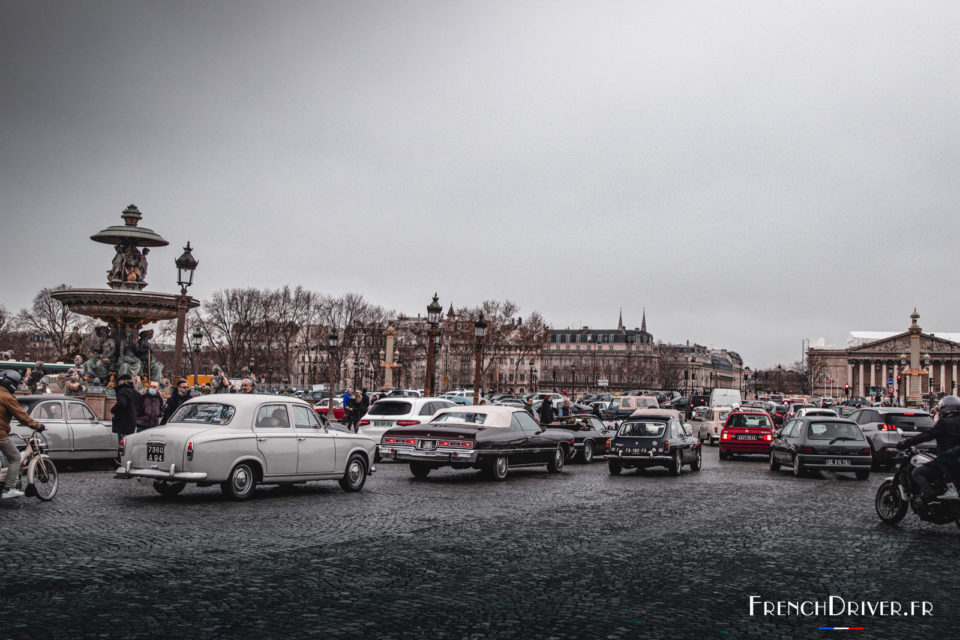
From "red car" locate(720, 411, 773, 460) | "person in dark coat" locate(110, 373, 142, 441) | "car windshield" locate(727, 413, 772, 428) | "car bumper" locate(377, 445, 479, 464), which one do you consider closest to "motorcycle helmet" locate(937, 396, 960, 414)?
"car bumper" locate(377, 445, 479, 464)

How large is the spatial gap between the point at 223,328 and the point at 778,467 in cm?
7610

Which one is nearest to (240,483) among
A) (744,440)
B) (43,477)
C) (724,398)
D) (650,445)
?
(43,477)

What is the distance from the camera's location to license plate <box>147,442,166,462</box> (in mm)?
13328

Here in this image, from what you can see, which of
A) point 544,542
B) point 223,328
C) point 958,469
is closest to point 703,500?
point 958,469

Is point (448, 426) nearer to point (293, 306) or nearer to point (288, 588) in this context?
point (288, 588)

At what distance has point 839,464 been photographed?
67.4 feet

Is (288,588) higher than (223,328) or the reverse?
the reverse

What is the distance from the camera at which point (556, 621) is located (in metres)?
6.69

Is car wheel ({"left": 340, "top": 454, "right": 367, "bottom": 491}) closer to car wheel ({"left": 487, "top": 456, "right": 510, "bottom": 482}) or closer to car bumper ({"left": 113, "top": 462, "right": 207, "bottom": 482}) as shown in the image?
car bumper ({"left": 113, "top": 462, "right": 207, "bottom": 482})

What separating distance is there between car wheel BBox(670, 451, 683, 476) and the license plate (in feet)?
39.0

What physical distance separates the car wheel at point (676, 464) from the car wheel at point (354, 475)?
809cm

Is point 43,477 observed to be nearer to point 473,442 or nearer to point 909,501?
point 473,442

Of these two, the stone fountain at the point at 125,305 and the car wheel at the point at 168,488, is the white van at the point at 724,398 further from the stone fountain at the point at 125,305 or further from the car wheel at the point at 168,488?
the car wheel at the point at 168,488

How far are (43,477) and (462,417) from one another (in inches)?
336
